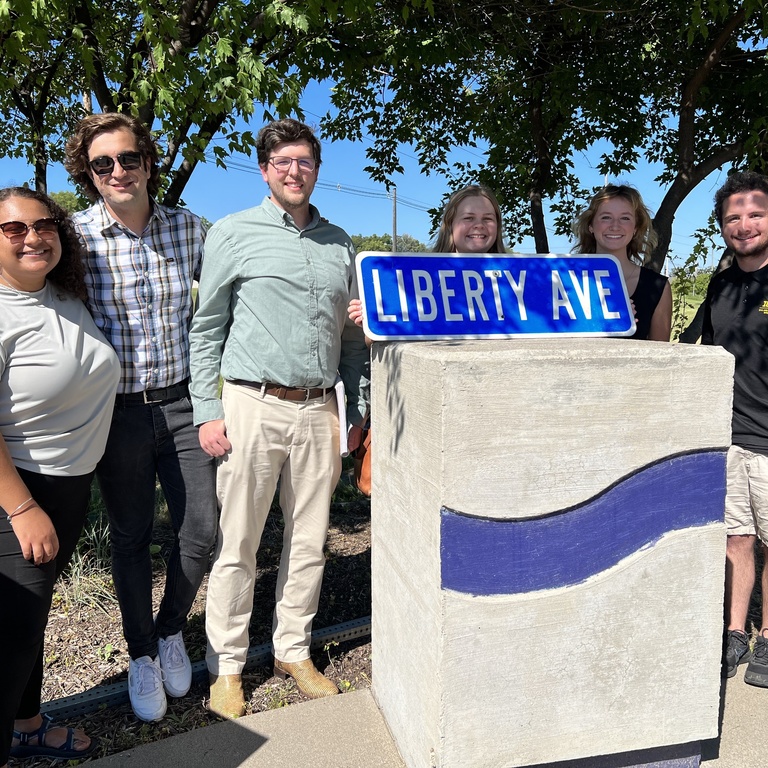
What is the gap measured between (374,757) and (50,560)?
134 centimetres

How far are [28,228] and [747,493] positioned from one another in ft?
10.1

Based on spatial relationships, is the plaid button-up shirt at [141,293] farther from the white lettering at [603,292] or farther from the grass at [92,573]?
the grass at [92,573]

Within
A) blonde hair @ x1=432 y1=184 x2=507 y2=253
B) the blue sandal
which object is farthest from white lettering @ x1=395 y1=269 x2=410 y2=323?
the blue sandal

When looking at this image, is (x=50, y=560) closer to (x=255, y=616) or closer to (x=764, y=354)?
(x=255, y=616)

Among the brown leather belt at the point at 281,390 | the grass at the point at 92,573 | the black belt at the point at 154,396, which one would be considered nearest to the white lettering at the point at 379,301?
the brown leather belt at the point at 281,390

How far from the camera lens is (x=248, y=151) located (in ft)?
14.9

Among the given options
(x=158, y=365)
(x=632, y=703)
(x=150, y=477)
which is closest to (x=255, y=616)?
(x=150, y=477)

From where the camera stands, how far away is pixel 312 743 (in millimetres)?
2582

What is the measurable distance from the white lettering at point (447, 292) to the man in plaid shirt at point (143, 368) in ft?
3.42

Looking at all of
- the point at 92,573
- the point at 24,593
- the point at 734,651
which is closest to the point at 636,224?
the point at 734,651

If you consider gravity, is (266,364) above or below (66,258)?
below

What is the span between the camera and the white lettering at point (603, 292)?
102 inches

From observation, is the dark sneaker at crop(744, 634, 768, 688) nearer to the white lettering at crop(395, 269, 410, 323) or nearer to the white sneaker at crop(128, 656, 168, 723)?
the white lettering at crop(395, 269, 410, 323)

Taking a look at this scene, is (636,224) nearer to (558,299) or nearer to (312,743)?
(558,299)
